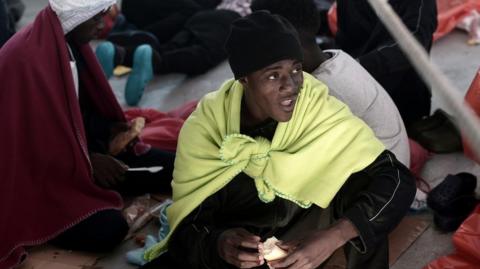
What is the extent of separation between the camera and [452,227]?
2152 millimetres

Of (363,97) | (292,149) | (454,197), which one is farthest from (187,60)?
(292,149)

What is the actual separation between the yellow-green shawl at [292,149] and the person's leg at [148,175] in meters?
0.78

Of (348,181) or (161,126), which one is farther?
(161,126)

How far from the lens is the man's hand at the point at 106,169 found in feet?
7.69

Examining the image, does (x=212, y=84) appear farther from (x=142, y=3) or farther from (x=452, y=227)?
(x=452, y=227)

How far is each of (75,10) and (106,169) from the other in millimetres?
538

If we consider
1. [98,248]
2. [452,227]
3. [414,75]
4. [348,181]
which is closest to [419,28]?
[414,75]

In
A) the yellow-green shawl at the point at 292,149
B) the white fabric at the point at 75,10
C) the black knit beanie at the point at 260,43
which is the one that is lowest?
the yellow-green shawl at the point at 292,149

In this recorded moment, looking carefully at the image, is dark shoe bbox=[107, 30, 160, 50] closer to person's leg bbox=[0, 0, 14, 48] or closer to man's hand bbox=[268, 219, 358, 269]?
person's leg bbox=[0, 0, 14, 48]

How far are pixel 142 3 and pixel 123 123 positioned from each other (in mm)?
1550

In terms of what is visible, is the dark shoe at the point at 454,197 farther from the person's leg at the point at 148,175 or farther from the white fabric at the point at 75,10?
the white fabric at the point at 75,10

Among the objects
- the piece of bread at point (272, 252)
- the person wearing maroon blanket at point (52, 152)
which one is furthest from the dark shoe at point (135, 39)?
the piece of bread at point (272, 252)

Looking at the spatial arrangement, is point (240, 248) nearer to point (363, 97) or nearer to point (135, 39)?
point (363, 97)

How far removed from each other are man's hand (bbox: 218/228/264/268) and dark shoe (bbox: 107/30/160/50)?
85.7 inches
